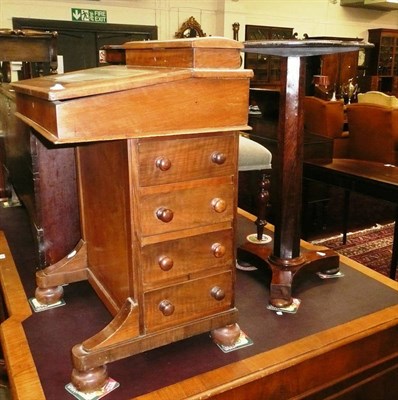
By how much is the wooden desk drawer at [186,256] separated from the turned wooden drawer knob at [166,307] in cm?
6

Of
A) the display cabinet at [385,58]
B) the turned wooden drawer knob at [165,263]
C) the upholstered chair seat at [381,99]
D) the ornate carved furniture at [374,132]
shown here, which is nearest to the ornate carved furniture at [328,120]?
the ornate carved furniture at [374,132]

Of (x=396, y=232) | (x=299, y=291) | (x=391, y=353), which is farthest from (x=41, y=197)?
(x=396, y=232)

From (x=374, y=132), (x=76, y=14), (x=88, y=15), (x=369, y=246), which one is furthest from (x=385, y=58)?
(x=369, y=246)

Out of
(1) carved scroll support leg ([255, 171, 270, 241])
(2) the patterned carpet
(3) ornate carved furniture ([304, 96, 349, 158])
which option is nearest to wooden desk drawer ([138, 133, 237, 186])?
(1) carved scroll support leg ([255, 171, 270, 241])

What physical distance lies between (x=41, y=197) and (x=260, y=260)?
28.5 inches

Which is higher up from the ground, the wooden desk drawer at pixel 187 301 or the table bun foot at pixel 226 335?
the wooden desk drawer at pixel 187 301

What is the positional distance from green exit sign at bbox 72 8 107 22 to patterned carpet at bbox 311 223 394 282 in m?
5.17

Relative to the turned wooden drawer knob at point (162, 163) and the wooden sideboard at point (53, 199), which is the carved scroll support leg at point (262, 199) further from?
the turned wooden drawer knob at point (162, 163)

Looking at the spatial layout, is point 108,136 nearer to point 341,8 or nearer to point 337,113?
point 337,113

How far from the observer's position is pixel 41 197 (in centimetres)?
145

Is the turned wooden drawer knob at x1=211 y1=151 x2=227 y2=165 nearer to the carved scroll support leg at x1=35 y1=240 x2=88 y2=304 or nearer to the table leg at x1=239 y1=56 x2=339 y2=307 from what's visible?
the table leg at x1=239 y1=56 x2=339 y2=307

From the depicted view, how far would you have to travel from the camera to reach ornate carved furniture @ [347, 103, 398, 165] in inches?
143

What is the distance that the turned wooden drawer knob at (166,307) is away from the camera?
107 cm

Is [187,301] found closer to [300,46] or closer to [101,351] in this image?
[101,351]
